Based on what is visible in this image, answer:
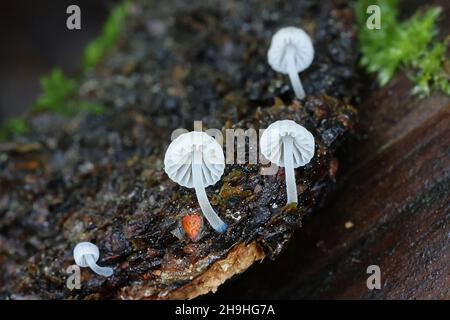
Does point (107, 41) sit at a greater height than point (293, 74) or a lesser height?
greater

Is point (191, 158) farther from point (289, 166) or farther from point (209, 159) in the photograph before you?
point (289, 166)

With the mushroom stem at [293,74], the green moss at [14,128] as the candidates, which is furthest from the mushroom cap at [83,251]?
the green moss at [14,128]

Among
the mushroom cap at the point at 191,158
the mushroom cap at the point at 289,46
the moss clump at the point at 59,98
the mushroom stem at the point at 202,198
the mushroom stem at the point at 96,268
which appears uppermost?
the moss clump at the point at 59,98

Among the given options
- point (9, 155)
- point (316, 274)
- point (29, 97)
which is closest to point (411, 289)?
point (316, 274)

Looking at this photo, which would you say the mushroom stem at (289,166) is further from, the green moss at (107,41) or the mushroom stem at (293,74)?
the green moss at (107,41)

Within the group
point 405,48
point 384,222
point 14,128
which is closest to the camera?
point 384,222

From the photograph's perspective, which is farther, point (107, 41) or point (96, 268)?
point (107, 41)

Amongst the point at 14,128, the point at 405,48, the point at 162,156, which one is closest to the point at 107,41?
the point at 14,128

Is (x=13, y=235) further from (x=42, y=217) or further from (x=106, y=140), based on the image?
(x=106, y=140)
